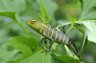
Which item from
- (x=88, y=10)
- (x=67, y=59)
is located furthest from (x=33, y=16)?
(x=67, y=59)

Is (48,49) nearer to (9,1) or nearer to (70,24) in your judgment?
(70,24)

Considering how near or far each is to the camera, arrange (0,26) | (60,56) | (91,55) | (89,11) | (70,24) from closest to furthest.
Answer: (60,56)
(70,24)
(89,11)
(0,26)
(91,55)

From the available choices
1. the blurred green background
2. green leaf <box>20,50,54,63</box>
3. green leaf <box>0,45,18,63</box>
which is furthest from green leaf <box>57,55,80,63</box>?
green leaf <box>0,45,18,63</box>

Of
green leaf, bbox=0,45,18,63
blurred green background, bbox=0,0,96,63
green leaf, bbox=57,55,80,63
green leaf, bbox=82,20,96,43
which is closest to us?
green leaf, bbox=57,55,80,63

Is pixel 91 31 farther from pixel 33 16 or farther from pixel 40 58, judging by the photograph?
pixel 33 16

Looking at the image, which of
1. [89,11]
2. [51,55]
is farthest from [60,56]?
[89,11]

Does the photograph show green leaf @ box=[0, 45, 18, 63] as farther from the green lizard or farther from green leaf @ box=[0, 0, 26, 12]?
the green lizard

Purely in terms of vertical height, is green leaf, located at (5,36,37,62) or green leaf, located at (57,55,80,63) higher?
green leaf, located at (5,36,37,62)
